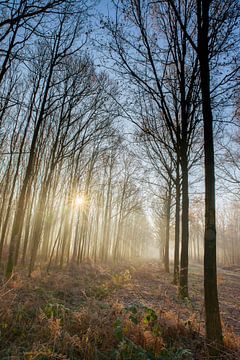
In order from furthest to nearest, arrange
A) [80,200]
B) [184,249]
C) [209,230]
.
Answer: [80,200] < [184,249] < [209,230]

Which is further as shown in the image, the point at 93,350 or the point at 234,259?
the point at 234,259

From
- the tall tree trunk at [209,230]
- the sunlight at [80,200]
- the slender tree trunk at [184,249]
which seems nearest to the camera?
the tall tree trunk at [209,230]

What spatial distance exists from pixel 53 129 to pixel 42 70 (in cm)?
352

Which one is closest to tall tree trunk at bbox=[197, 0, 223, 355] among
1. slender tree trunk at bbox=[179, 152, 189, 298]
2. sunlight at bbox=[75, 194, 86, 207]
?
slender tree trunk at bbox=[179, 152, 189, 298]

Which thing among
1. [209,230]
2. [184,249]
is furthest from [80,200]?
[209,230]

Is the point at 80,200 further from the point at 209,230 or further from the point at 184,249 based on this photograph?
the point at 209,230

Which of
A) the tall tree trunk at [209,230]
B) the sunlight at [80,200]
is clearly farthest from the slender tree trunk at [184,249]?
the sunlight at [80,200]

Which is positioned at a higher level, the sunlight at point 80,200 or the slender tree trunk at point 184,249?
the sunlight at point 80,200

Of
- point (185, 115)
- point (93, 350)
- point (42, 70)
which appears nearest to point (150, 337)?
point (93, 350)

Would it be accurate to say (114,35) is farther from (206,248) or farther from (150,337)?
(150,337)

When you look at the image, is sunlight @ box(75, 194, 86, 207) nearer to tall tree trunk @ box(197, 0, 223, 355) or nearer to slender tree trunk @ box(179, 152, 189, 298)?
slender tree trunk @ box(179, 152, 189, 298)

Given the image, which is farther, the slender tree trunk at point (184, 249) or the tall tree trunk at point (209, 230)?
the slender tree trunk at point (184, 249)

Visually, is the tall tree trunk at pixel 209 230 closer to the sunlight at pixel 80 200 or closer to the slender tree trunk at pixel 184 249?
the slender tree trunk at pixel 184 249

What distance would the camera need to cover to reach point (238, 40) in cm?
544
